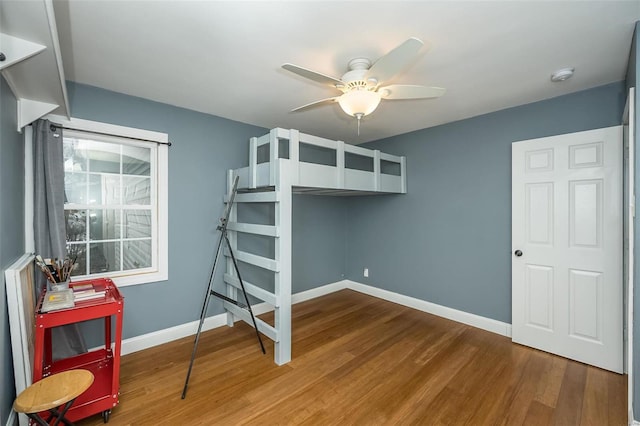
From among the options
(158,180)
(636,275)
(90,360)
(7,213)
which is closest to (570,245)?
(636,275)

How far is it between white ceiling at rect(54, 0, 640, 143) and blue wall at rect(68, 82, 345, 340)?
0.17 m

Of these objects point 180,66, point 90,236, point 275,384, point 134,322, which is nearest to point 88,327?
point 134,322

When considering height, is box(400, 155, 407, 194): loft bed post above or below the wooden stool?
above

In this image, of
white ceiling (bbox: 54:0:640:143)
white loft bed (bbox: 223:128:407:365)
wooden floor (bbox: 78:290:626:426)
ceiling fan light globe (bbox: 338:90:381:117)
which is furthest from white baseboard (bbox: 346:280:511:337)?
ceiling fan light globe (bbox: 338:90:381:117)

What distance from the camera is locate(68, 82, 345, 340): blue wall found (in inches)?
105

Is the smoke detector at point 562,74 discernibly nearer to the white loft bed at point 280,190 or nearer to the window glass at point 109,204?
the white loft bed at point 280,190

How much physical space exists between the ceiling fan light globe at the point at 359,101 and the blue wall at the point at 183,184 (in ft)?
6.13

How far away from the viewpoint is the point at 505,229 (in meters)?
3.09

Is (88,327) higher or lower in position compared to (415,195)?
lower

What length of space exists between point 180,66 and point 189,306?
239 cm

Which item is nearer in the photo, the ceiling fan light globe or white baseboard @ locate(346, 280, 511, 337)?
the ceiling fan light globe

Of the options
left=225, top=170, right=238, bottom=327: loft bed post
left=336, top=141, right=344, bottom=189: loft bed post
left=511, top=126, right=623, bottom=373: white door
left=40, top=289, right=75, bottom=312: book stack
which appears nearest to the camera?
left=40, top=289, right=75, bottom=312: book stack

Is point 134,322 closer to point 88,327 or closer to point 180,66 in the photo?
point 88,327

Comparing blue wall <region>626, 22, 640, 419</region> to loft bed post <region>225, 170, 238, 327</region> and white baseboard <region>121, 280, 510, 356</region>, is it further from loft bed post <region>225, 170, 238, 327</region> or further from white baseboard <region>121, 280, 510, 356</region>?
loft bed post <region>225, 170, 238, 327</region>
